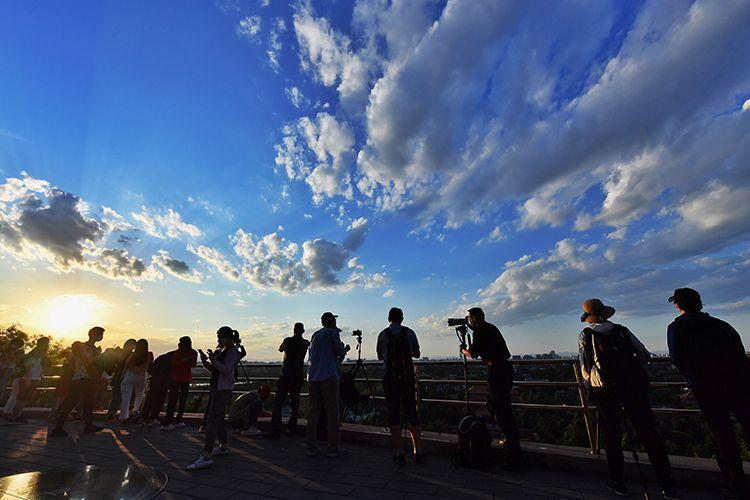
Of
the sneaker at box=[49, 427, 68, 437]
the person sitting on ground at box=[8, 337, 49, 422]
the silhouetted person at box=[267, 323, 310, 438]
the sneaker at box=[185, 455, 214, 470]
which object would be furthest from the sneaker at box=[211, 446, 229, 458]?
the person sitting on ground at box=[8, 337, 49, 422]

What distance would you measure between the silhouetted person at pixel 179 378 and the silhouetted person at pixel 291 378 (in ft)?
8.21

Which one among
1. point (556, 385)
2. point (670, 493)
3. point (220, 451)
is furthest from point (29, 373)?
point (670, 493)

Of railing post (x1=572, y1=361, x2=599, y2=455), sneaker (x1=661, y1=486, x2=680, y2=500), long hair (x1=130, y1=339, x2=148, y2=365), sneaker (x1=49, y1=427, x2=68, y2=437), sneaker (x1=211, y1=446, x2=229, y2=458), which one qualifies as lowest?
sneaker (x1=661, y1=486, x2=680, y2=500)

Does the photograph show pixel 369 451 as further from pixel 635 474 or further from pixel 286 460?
pixel 635 474

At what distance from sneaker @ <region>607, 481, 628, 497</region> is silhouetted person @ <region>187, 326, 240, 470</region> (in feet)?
15.8

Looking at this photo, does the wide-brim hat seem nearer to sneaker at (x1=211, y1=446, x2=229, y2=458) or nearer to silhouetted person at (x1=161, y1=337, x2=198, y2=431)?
sneaker at (x1=211, y1=446, x2=229, y2=458)

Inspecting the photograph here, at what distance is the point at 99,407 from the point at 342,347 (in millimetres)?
8597

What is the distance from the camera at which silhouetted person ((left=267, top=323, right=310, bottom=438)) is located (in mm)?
6348

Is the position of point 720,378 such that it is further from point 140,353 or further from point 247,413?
point 140,353

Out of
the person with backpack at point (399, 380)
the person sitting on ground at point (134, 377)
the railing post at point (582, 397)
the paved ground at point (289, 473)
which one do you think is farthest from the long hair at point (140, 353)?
the railing post at point (582, 397)

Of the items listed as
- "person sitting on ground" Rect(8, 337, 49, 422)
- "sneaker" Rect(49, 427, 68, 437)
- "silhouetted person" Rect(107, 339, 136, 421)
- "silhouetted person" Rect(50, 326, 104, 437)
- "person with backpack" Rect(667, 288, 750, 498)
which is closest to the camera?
"person with backpack" Rect(667, 288, 750, 498)

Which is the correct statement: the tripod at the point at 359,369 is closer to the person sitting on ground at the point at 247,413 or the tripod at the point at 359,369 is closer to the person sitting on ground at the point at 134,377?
the person sitting on ground at the point at 247,413

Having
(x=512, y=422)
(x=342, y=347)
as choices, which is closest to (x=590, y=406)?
(x=512, y=422)

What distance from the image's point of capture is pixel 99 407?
9445 mm
